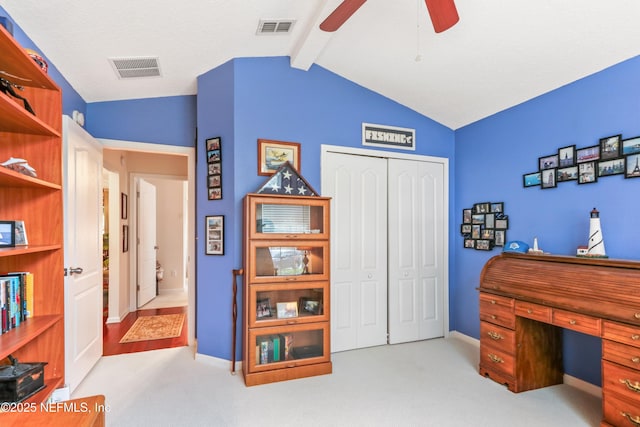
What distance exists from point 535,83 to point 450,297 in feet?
8.12

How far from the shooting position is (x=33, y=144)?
190 cm

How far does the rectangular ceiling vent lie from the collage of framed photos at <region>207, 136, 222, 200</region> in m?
1.07

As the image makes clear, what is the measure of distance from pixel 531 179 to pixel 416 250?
4.50 feet

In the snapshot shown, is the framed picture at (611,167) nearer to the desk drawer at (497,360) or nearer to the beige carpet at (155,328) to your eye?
the desk drawer at (497,360)

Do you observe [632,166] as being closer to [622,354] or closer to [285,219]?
[622,354]

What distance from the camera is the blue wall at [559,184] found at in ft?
8.20

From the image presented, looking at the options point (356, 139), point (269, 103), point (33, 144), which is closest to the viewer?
point (33, 144)

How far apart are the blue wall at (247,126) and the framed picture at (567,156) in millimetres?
1848

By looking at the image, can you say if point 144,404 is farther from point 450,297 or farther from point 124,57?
point 450,297

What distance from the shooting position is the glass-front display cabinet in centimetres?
284

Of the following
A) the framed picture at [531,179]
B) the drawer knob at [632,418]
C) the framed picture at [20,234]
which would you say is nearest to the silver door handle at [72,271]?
the framed picture at [20,234]

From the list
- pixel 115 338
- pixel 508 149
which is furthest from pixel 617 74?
pixel 115 338

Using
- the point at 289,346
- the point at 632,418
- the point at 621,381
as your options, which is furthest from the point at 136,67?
the point at 632,418

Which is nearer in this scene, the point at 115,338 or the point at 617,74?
the point at 617,74
